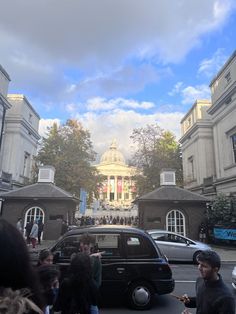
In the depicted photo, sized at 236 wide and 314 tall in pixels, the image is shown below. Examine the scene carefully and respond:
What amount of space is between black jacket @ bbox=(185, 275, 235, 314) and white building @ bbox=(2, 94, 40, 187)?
3805 centimetres

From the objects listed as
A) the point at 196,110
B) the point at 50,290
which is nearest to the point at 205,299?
the point at 50,290

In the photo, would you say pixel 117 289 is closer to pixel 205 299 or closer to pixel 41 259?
pixel 41 259

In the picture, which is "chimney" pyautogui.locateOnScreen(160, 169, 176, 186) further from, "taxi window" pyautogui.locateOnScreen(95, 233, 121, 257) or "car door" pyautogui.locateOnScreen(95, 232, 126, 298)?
"car door" pyautogui.locateOnScreen(95, 232, 126, 298)

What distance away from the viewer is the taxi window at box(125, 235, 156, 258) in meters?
7.98

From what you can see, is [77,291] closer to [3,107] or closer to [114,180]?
[3,107]

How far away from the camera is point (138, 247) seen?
804cm

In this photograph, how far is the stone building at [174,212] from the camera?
25.1 m

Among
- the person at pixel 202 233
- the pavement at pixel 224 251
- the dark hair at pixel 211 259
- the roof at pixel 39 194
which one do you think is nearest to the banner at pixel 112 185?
the roof at pixel 39 194

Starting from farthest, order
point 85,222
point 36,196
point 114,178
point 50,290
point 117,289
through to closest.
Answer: point 114,178
point 85,222
point 36,196
point 117,289
point 50,290

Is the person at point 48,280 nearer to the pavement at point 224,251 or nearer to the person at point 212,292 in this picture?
the person at point 212,292

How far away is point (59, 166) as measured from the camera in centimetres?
3638

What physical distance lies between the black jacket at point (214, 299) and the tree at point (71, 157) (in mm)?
32760

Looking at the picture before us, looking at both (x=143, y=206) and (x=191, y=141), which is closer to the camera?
(x=143, y=206)

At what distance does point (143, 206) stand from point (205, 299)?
2240 cm
